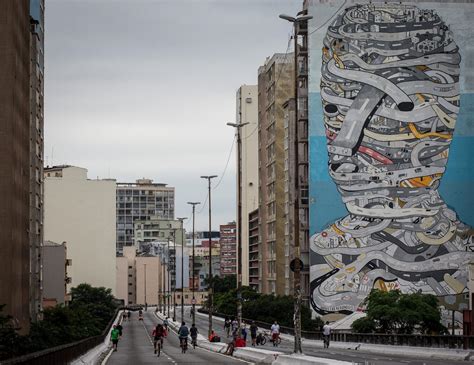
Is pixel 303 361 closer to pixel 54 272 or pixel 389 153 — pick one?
pixel 389 153

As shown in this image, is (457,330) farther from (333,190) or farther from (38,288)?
(38,288)

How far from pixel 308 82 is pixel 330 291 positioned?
24.7 metres

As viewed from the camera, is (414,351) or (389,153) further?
(389,153)

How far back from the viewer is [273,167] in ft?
553

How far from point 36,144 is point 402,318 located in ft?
145

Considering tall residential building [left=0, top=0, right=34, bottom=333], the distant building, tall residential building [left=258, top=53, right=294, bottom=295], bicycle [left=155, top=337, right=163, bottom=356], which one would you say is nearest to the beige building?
tall residential building [left=258, top=53, right=294, bottom=295]

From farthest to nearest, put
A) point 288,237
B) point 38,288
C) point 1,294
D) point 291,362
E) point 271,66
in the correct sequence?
point 271,66 → point 288,237 → point 38,288 → point 1,294 → point 291,362

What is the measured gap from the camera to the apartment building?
256ft

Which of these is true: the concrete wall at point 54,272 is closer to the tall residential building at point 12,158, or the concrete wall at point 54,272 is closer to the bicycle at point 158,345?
Answer: the tall residential building at point 12,158

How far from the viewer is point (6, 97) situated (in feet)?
256

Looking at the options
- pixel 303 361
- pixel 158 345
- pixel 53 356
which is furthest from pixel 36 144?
pixel 53 356

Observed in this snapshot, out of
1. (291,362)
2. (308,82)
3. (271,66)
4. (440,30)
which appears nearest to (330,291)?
(308,82)

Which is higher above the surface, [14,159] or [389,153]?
[389,153]

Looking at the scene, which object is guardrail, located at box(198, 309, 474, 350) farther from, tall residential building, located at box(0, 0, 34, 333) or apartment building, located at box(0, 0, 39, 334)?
tall residential building, located at box(0, 0, 34, 333)
